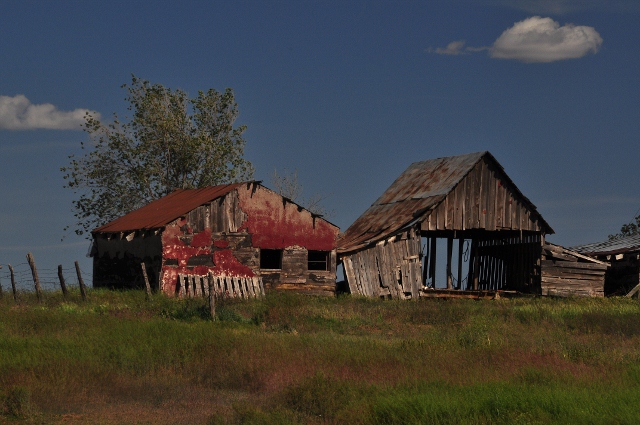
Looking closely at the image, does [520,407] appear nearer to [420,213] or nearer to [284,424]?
[284,424]

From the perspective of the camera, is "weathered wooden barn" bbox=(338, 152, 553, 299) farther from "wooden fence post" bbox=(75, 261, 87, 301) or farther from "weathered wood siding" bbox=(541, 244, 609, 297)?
"wooden fence post" bbox=(75, 261, 87, 301)

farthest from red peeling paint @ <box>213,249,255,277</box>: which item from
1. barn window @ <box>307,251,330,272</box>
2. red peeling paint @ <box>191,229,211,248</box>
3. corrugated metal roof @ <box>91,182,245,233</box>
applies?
barn window @ <box>307,251,330,272</box>

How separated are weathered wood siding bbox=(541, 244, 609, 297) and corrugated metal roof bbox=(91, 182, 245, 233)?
1383 cm

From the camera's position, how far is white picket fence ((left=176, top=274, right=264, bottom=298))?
28019mm

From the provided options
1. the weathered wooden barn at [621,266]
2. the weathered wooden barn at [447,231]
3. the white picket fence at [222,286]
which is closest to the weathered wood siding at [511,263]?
the weathered wooden barn at [447,231]

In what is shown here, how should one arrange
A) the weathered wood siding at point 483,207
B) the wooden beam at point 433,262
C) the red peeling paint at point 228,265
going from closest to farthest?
the red peeling paint at point 228,265
the weathered wood siding at point 483,207
the wooden beam at point 433,262

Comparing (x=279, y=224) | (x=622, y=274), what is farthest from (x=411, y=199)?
(x=622, y=274)

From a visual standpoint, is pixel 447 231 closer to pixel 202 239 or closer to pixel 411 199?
pixel 411 199

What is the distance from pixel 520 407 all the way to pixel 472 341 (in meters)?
6.21

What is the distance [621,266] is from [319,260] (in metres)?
13.9

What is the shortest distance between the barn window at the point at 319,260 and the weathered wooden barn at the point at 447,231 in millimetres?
598

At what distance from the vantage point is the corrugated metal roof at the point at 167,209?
29.3 m

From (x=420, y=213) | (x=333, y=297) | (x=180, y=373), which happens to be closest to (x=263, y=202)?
(x=333, y=297)

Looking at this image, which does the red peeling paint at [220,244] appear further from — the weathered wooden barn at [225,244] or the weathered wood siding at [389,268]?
the weathered wood siding at [389,268]
